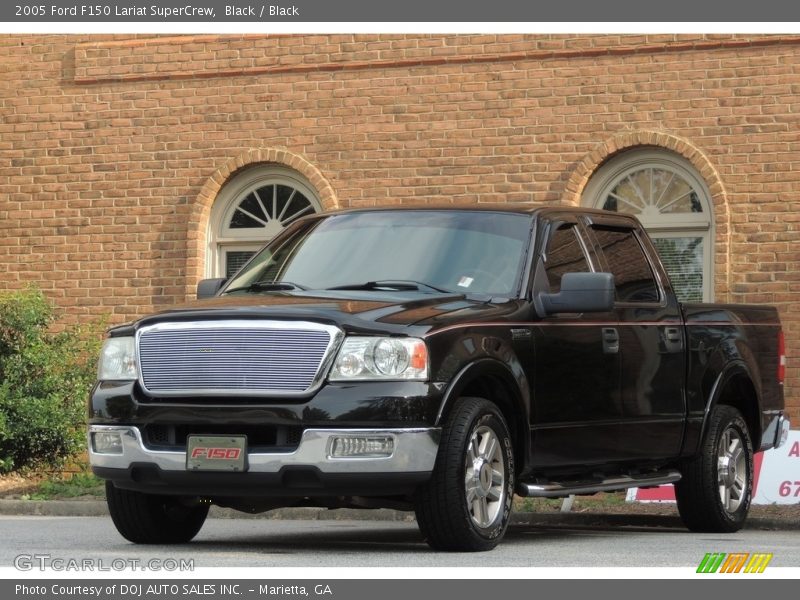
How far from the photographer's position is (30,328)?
57.8 ft

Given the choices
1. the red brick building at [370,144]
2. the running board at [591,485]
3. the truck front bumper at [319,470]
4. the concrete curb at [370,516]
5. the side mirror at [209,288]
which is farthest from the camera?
the red brick building at [370,144]

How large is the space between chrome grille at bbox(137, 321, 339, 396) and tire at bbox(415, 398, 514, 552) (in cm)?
78

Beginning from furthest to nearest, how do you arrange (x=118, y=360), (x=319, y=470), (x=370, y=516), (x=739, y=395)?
(x=370, y=516)
(x=739, y=395)
(x=118, y=360)
(x=319, y=470)

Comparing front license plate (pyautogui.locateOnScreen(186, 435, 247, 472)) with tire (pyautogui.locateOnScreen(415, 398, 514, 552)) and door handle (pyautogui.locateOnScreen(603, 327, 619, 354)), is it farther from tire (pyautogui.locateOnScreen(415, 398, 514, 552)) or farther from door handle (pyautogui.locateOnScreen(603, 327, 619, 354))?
door handle (pyautogui.locateOnScreen(603, 327, 619, 354))

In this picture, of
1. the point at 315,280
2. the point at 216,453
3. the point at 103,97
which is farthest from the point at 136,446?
the point at 103,97

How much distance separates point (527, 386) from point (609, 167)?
8.23 metres

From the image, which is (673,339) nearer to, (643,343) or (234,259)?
(643,343)

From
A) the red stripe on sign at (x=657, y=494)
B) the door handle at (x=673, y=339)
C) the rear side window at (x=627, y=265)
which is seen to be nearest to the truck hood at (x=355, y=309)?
the rear side window at (x=627, y=265)

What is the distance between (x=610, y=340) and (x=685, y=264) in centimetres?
696

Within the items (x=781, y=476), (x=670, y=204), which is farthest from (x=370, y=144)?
(x=781, y=476)

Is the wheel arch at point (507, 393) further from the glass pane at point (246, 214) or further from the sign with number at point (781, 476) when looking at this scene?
the glass pane at point (246, 214)

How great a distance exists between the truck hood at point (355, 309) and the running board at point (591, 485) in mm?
973

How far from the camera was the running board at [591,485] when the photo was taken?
30.3 ft

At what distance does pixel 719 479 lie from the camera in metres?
11.4
